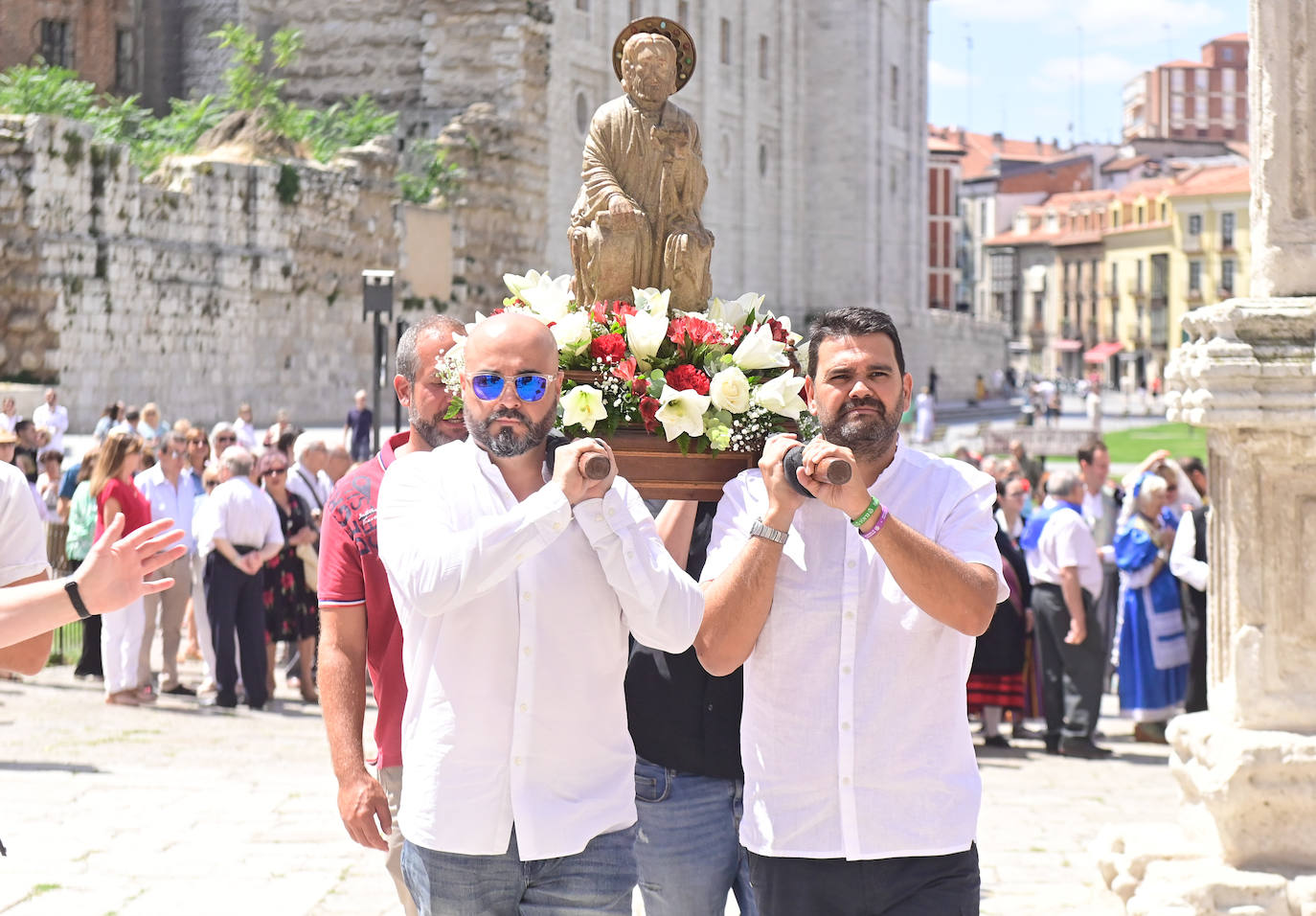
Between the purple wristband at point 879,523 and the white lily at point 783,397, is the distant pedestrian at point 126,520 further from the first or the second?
the purple wristband at point 879,523

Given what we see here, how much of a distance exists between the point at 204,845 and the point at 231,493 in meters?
4.20

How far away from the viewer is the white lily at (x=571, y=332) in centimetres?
464

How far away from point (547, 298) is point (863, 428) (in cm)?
129

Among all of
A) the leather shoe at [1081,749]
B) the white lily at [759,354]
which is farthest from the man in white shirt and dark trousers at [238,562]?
the white lily at [759,354]

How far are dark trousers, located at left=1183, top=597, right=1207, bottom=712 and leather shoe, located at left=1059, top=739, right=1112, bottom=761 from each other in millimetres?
621

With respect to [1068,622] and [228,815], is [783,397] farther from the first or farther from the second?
[1068,622]

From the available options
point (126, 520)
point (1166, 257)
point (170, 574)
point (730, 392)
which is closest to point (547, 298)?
point (730, 392)

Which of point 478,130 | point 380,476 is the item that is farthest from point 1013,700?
point 478,130

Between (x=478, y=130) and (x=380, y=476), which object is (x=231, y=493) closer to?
(x=380, y=476)

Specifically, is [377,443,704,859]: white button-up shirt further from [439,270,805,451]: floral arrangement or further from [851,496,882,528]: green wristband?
[439,270,805,451]: floral arrangement

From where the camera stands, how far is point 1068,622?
Answer: 1125cm

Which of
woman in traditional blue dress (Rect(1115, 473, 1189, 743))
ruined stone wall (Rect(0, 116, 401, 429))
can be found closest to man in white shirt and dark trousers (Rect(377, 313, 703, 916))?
woman in traditional blue dress (Rect(1115, 473, 1189, 743))

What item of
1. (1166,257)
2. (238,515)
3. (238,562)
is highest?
(1166,257)

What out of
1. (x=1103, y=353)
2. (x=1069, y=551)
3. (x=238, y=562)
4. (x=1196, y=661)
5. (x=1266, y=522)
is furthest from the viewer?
(x=1103, y=353)
